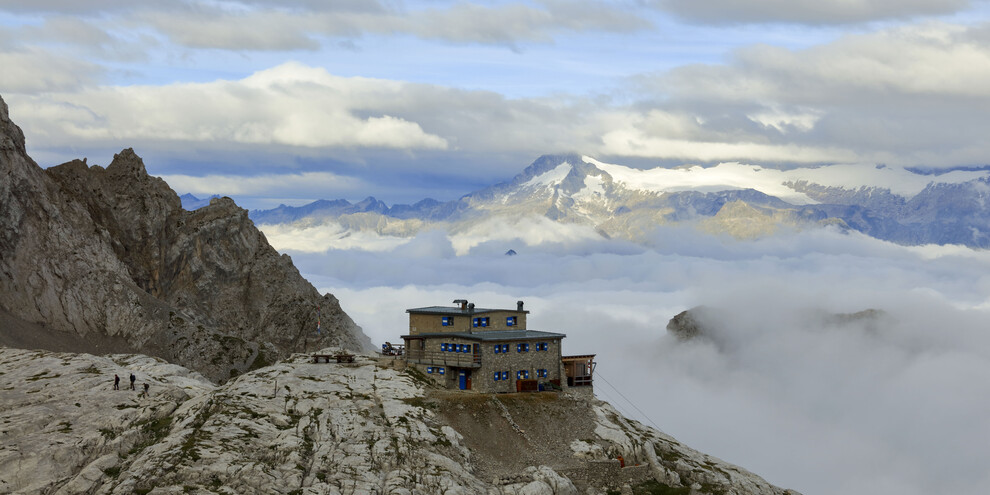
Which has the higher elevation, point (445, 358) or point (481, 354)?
point (481, 354)

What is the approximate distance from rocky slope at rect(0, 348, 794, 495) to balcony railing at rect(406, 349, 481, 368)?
321 centimetres

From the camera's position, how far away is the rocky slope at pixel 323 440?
82.2 m

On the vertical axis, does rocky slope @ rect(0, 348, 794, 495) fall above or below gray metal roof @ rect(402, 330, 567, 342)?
Answer: below

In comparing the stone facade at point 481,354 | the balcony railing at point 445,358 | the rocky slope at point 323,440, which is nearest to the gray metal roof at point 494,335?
the stone facade at point 481,354

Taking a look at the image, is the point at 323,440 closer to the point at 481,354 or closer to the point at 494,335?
the point at 481,354

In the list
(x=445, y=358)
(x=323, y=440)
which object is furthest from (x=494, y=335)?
(x=323, y=440)

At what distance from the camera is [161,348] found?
184 meters

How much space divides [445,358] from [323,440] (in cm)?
2324

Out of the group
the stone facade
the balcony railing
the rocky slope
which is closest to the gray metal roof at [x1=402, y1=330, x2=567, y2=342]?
the stone facade

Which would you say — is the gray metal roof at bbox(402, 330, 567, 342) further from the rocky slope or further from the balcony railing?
the rocky slope

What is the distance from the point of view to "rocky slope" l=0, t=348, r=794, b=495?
82.2 m

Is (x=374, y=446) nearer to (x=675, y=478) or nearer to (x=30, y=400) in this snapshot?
(x=675, y=478)

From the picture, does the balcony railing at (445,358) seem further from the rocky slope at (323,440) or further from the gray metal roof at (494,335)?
the rocky slope at (323,440)

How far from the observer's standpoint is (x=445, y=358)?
355ft
